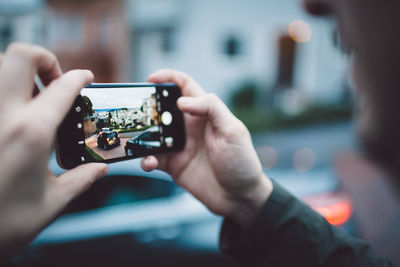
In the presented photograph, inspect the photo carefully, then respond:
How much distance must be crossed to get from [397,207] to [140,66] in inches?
377

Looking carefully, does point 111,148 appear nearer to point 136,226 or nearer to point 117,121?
point 117,121

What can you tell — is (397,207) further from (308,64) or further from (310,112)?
(308,64)

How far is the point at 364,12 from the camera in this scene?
81 cm

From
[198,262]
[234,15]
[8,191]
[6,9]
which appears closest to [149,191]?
[198,262]

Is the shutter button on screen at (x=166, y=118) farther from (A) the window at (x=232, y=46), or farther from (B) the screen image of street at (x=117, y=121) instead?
(A) the window at (x=232, y=46)

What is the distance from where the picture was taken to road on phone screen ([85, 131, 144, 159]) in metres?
1.07

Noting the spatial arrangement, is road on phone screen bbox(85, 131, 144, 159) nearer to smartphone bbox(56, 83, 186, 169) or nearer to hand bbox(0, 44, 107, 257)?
smartphone bbox(56, 83, 186, 169)


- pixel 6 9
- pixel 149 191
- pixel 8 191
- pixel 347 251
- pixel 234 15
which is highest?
pixel 234 15

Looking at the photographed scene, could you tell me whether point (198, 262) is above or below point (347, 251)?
below

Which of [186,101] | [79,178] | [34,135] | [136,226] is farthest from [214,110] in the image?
[136,226]

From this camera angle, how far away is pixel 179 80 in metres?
1.38

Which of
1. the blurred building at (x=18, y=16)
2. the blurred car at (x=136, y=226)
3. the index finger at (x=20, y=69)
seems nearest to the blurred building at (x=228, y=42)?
the blurred building at (x=18, y=16)

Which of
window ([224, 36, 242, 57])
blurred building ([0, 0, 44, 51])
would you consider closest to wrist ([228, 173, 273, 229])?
blurred building ([0, 0, 44, 51])

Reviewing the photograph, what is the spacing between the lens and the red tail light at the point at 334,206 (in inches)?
80.5
